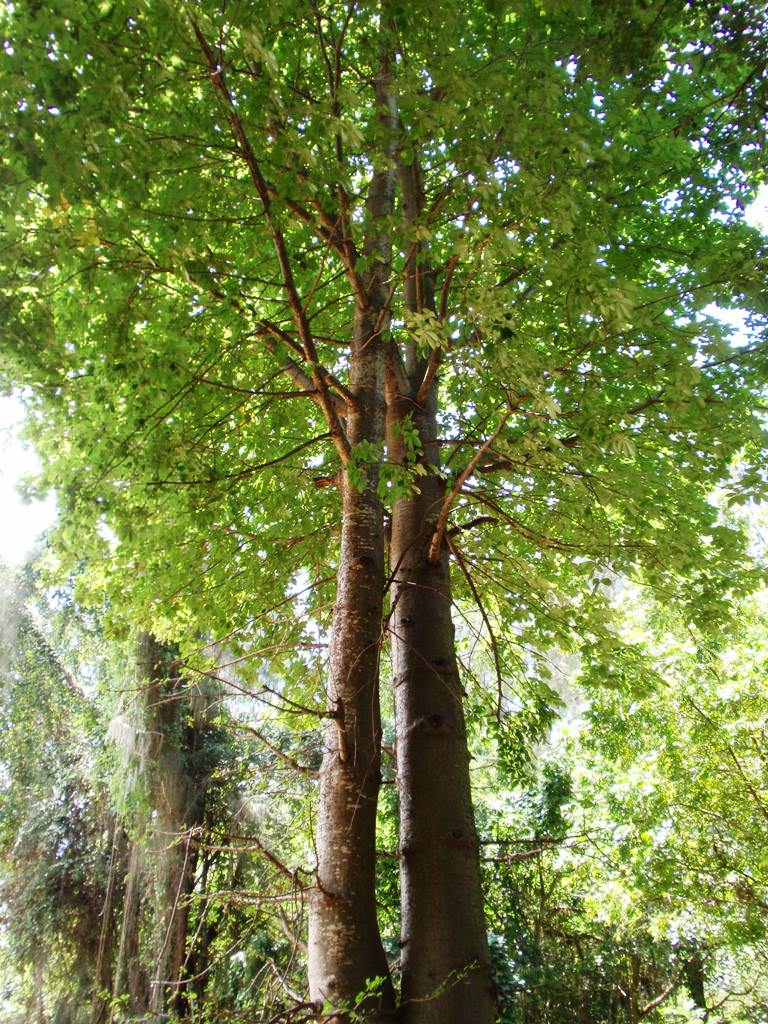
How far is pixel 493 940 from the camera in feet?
17.9

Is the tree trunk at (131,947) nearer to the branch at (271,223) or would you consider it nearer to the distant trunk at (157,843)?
the distant trunk at (157,843)

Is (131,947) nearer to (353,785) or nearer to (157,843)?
(157,843)

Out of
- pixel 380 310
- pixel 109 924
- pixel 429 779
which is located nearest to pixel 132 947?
pixel 109 924

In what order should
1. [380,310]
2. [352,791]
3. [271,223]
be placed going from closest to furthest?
[271,223] → [352,791] → [380,310]

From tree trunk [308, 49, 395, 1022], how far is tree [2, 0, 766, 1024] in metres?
0.01

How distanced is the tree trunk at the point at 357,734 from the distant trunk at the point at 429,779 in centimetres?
19

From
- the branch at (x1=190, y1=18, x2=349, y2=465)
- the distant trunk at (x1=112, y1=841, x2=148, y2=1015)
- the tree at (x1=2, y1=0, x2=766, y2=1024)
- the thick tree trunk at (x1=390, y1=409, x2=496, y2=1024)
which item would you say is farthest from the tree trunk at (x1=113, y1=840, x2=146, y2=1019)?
the branch at (x1=190, y1=18, x2=349, y2=465)

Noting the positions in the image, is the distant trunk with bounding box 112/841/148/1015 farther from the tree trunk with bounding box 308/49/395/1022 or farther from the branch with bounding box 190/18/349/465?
the branch with bounding box 190/18/349/465

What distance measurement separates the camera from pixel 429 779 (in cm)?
278

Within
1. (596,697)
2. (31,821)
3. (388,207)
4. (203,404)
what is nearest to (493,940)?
(596,697)

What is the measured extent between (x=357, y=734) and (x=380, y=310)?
190 cm

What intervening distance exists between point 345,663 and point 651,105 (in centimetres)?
273

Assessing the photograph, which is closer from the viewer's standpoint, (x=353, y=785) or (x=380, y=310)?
(x=353, y=785)

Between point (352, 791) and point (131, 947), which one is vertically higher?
point (352, 791)
